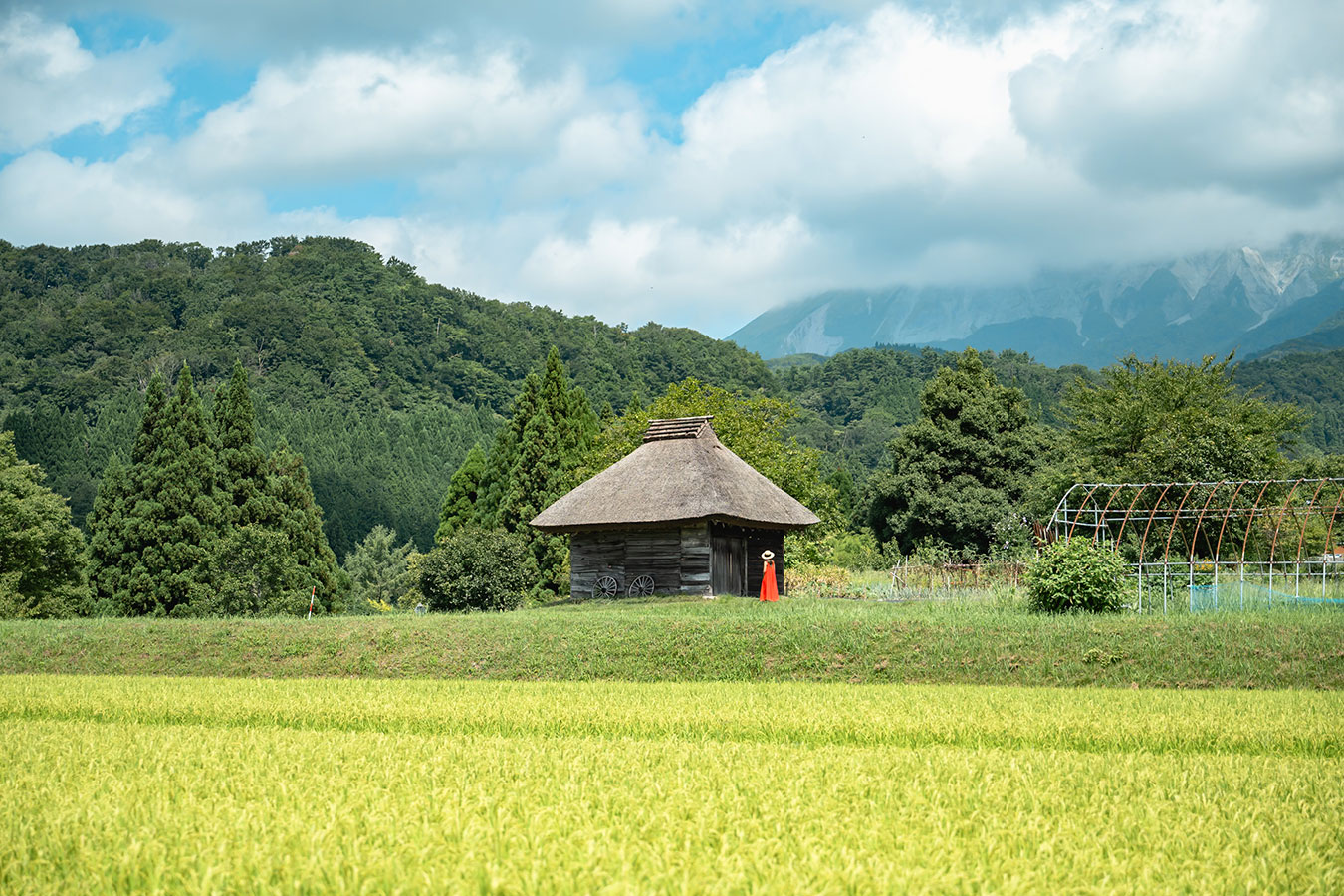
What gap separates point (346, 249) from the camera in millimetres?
91562

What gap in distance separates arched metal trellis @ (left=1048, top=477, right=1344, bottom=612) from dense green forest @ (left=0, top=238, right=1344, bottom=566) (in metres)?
27.5

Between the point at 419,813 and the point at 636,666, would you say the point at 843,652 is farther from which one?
the point at 419,813

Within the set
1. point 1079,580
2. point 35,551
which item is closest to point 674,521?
point 1079,580

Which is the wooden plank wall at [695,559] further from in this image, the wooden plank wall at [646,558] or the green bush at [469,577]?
the green bush at [469,577]

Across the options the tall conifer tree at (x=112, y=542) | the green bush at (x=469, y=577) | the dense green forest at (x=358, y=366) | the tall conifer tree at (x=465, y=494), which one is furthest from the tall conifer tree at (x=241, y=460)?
the dense green forest at (x=358, y=366)

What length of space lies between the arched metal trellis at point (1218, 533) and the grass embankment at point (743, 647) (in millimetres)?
3378

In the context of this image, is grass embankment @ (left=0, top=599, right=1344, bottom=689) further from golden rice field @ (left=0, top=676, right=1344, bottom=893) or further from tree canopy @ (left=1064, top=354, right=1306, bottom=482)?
tree canopy @ (left=1064, top=354, right=1306, bottom=482)

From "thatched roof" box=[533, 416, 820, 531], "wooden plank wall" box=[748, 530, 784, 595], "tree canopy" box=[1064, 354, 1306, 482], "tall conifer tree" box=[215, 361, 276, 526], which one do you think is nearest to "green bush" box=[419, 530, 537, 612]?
"thatched roof" box=[533, 416, 820, 531]

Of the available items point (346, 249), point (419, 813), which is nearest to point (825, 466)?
point (346, 249)

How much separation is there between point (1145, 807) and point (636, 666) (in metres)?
11.4

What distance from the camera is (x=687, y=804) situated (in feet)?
17.3

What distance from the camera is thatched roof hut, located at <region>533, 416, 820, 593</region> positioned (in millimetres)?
26734

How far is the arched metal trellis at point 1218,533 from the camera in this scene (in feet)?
65.7

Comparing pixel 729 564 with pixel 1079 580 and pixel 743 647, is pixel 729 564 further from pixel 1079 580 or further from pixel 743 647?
pixel 743 647
